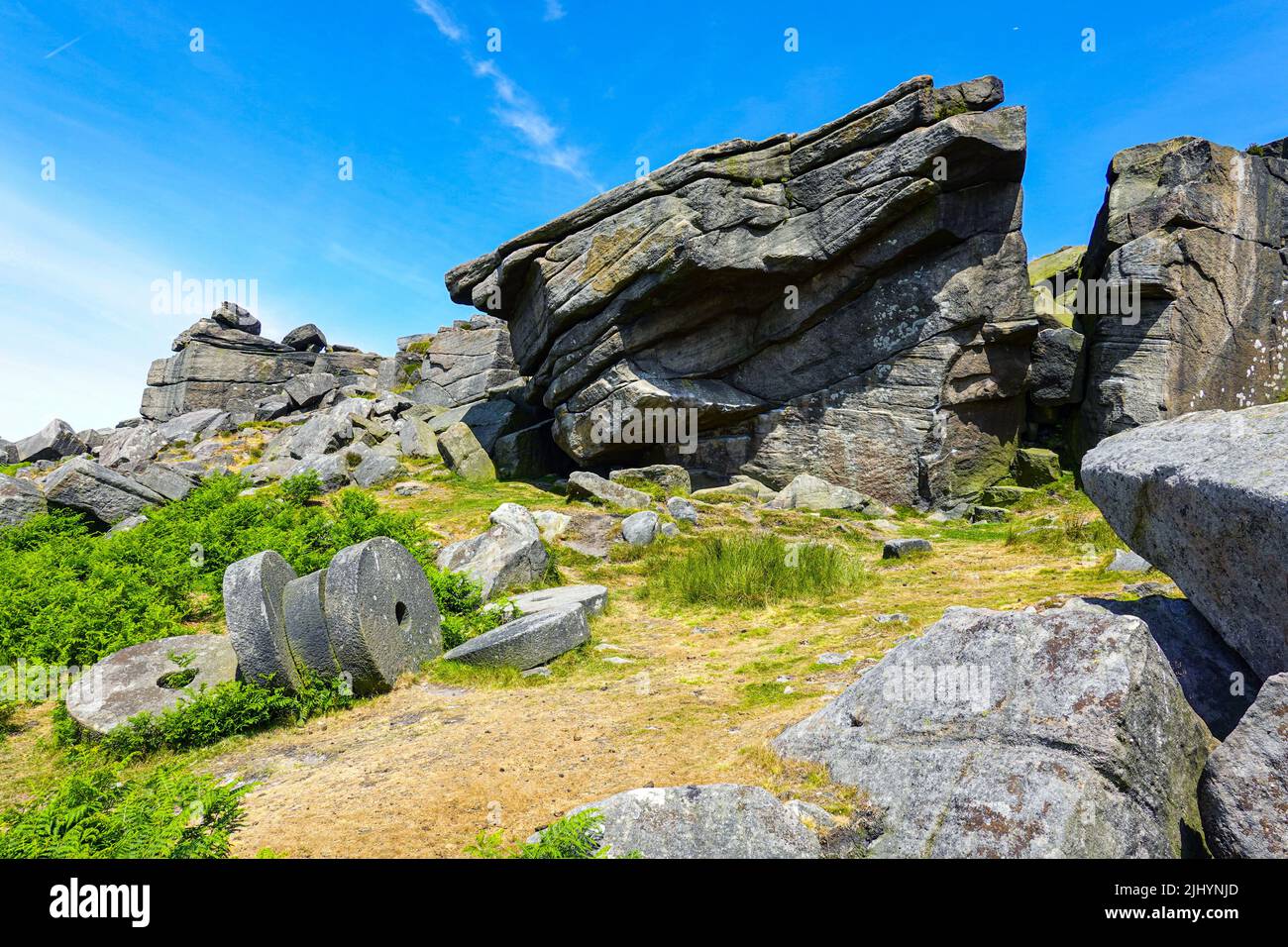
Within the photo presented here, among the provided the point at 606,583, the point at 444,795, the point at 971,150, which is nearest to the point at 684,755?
the point at 444,795

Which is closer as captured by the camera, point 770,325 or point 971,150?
point 971,150

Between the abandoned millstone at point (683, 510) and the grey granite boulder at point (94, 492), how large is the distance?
12459 millimetres

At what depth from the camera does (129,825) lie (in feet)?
13.3

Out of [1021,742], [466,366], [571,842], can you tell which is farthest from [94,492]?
[466,366]

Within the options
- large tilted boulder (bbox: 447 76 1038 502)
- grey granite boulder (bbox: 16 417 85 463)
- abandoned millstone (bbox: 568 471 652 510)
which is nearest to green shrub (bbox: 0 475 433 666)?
abandoned millstone (bbox: 568 471 652 510)

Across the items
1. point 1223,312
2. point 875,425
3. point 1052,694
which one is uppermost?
point 1223,312

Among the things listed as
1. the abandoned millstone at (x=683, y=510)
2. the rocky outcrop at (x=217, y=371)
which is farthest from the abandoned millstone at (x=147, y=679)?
the rocky outcrop at (x=217, y=371)

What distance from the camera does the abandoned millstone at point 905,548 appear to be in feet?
42.0

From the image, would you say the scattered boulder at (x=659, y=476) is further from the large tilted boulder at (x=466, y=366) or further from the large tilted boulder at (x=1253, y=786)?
the large tilted boulder at (x=1253, y=786)

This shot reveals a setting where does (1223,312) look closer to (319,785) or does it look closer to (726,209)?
(726,209)

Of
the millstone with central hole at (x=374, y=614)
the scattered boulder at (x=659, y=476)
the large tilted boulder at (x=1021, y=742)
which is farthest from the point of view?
the scattered boulder at (x=659, y=476)

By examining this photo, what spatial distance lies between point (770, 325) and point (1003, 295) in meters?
6.65

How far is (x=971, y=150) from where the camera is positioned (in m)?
18.9

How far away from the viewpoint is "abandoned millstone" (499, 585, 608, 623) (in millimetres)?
9587
